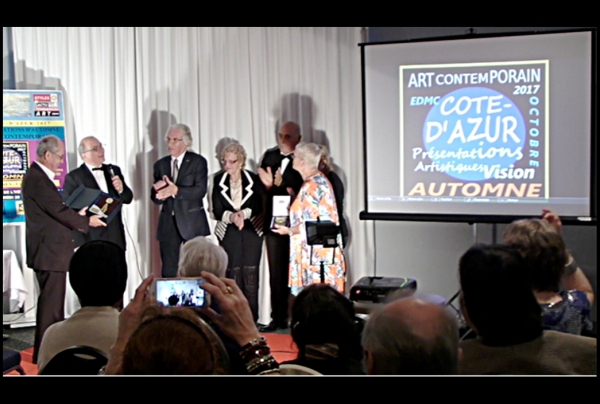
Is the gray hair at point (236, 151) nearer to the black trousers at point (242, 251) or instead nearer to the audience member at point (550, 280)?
the black trousers at point (242, 251)

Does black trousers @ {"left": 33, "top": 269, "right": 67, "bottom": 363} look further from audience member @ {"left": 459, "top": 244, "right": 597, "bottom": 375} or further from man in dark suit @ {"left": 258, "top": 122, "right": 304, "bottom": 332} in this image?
audience member @ {"left": 459, "top": 244, "right": 597, "bottom": 375}

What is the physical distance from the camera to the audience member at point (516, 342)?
2.40 metres

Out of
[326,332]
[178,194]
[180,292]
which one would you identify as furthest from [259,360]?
[178,194]

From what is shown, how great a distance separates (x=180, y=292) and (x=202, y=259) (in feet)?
0.77

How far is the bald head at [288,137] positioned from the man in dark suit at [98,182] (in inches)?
46.8

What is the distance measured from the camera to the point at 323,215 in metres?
5.11

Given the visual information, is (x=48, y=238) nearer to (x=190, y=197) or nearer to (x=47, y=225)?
(x=47, y=225)

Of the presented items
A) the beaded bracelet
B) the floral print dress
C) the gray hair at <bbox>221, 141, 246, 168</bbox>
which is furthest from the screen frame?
the beaded bracelet

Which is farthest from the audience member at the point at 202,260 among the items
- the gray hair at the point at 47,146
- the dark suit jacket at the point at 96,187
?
the dark suit jacket at the point at 96,187

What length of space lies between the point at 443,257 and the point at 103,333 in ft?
10.5

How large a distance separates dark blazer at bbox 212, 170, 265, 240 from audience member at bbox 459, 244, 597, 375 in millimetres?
2931

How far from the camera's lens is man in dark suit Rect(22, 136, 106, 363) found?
4652 mm
